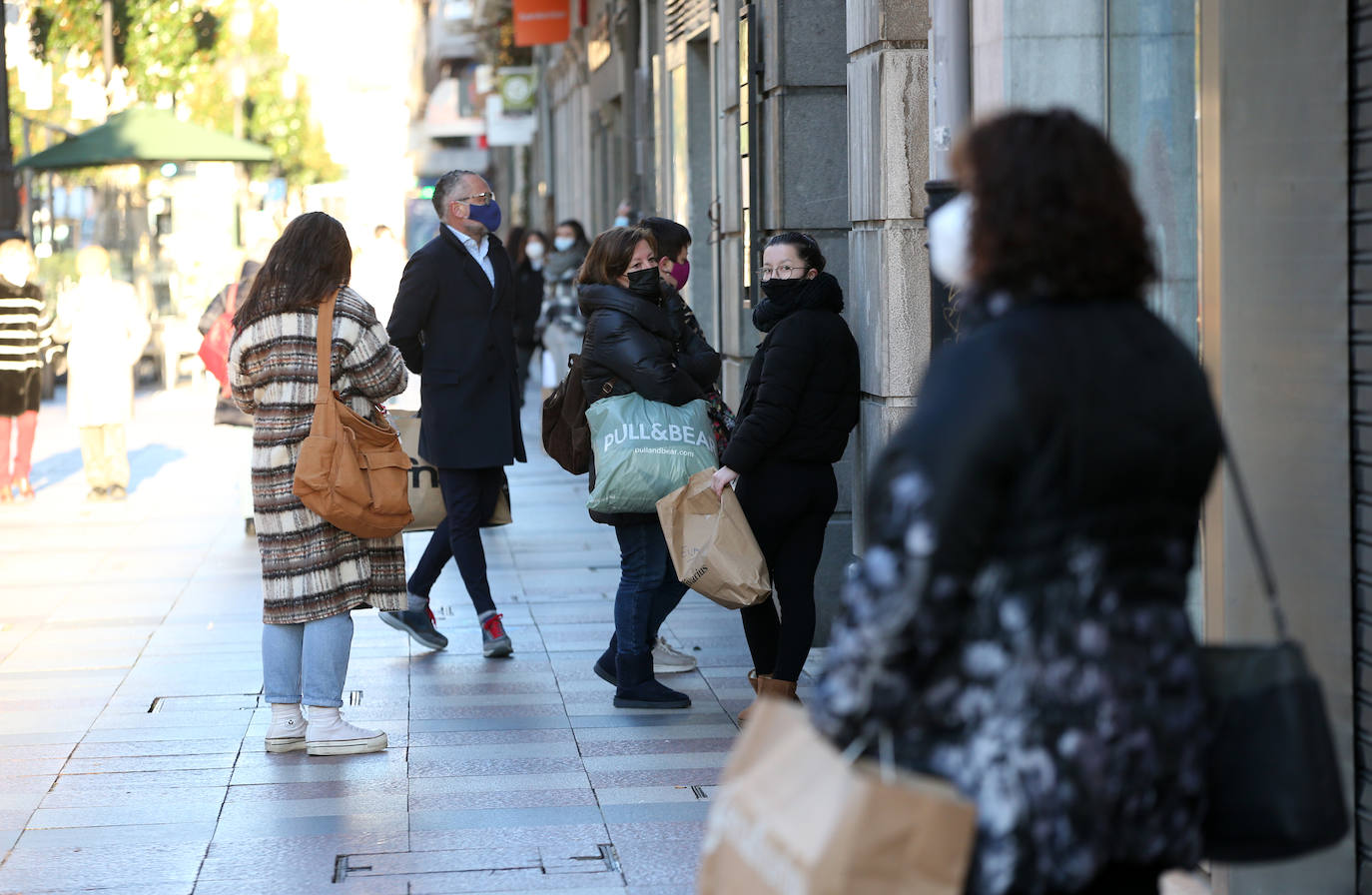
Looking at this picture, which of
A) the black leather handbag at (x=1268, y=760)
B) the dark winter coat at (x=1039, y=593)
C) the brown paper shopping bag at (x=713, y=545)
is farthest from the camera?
the brown paper shopping bag at (x=713, y=545)

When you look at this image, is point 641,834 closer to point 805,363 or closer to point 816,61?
point 805,363

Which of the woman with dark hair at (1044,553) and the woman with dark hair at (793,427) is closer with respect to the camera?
the woman with dark hair at (1044,553)

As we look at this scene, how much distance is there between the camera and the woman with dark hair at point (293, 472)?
5.99 metres

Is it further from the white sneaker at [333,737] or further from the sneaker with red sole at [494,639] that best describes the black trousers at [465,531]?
the white sneaker at [333,737]

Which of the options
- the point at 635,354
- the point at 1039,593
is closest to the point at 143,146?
the point at 635,354

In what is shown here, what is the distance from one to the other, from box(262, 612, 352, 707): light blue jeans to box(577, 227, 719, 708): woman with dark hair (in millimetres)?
1050

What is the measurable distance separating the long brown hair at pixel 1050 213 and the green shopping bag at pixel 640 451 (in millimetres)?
4045

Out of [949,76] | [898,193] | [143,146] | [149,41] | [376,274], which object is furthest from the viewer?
[149,41]

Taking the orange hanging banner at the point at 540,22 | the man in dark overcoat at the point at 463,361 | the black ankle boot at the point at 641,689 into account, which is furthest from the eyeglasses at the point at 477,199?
the orange hanging banner at the point at 540,22

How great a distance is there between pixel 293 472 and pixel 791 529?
1.74m

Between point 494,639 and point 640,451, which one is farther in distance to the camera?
point 494,639

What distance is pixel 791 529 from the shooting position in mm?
6586

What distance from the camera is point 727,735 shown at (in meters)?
6.52

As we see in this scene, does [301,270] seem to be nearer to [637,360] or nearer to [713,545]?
[637,360]
